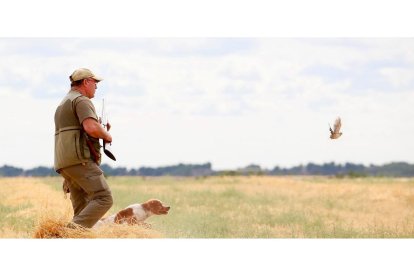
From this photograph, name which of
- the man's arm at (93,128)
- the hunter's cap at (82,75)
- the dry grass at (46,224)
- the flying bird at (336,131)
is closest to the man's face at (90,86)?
the hunter's cap at (82,75)

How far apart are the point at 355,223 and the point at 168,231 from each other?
3.94 m

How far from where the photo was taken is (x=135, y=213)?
9.04 metres

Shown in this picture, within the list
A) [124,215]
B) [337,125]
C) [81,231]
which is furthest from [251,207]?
[81,231]

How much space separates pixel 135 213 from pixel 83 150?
1.32 metres

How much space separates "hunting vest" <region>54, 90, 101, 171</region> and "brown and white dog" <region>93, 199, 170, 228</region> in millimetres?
960

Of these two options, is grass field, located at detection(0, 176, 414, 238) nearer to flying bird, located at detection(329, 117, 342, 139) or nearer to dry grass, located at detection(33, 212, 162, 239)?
dry grass, located at detection(33, 212, 162, 239)

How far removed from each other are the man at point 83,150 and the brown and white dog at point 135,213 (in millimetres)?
540

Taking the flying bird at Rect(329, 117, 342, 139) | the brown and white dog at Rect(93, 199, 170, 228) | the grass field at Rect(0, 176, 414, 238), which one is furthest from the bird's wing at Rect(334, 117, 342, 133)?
the brown and white dog at Rect(93, 199, 170, 228)

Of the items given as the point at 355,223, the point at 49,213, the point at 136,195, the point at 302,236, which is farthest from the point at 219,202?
the point at 49,213

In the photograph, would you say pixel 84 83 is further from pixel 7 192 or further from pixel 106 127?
pixel 7 192

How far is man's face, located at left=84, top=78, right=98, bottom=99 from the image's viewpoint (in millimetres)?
8328

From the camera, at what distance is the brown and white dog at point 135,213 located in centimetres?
888

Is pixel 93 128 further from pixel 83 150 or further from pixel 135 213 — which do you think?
pixel 135 213

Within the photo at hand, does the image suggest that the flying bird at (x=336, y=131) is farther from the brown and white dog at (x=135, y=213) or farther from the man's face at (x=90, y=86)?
the man's face at (x=90, y=86)
